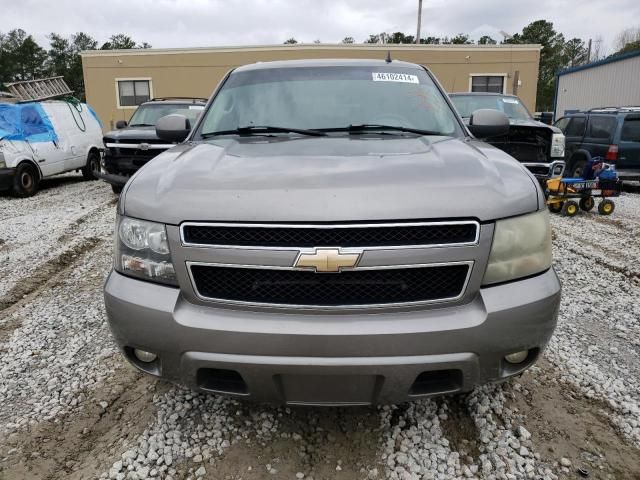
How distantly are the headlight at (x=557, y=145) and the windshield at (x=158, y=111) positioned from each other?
6634 mm

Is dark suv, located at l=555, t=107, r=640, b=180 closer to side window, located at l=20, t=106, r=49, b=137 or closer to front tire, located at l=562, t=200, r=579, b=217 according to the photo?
front tire, located at l=562, t=200, r=579, b=217

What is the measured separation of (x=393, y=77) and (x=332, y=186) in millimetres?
1772

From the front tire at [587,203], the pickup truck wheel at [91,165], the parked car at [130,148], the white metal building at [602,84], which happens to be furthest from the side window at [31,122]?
the white metal building at [602,84]

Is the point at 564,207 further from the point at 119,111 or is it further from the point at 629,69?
the point at 119,111

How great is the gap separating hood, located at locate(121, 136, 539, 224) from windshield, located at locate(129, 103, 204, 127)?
26.8ft

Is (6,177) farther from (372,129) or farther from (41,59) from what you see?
(41,59)

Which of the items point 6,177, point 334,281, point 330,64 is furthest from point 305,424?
point 6,177

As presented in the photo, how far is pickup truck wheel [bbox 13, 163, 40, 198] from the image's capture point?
32.3 ft

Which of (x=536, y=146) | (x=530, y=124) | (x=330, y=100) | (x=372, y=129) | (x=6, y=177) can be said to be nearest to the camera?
(x=372, y=129)

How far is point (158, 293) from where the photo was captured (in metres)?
1.94

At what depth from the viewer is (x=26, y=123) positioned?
10.3 m

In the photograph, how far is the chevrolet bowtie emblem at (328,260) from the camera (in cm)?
178

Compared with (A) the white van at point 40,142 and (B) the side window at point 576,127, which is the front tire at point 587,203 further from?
(A) the white van at point 40,142

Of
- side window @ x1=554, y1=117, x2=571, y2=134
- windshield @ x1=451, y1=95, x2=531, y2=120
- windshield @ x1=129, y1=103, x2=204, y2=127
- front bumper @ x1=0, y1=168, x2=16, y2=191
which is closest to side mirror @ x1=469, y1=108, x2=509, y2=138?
windshield @ x1=451, y1=95, x2=531, y2=120
